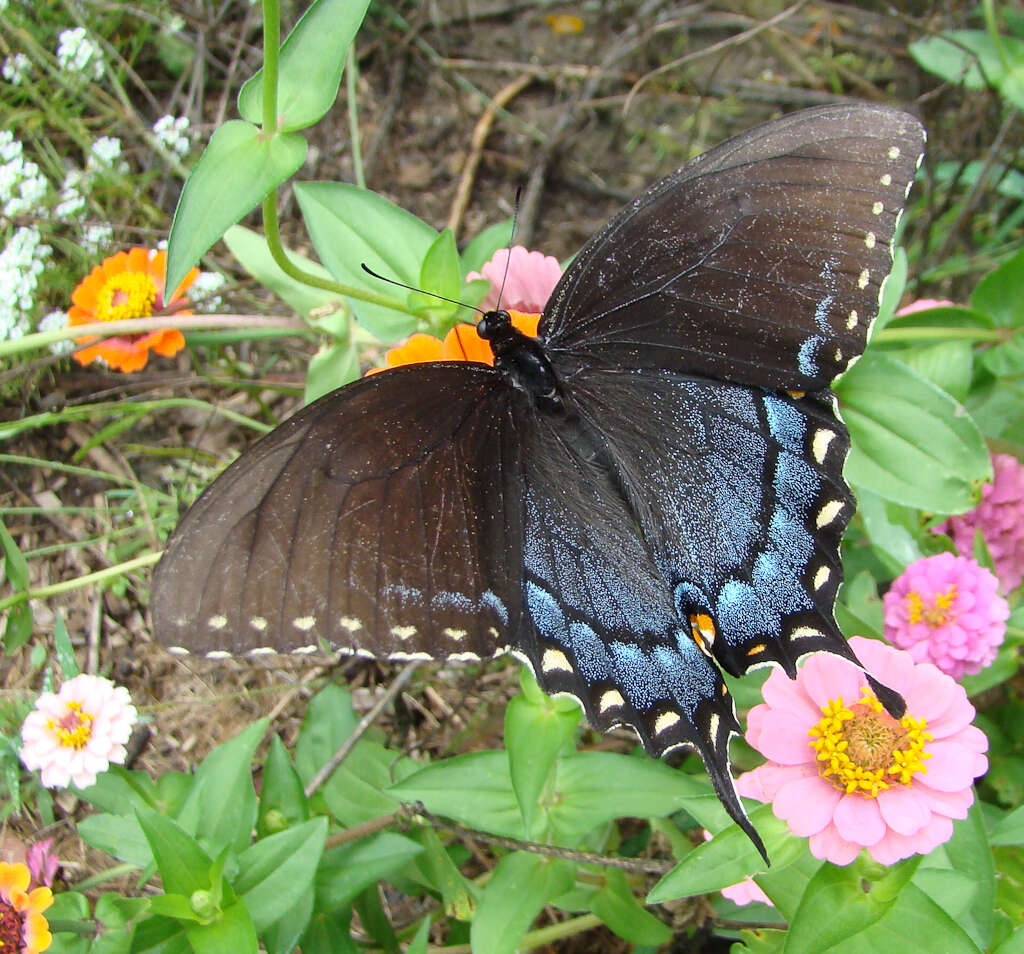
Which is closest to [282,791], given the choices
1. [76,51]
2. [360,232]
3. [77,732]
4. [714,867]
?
[77,732]

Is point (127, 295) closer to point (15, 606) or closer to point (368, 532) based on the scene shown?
point (15, 606)

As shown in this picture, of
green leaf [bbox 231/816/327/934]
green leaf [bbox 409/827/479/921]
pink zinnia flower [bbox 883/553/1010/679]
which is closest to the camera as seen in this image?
green leaf [bbox 231/816/327/934]

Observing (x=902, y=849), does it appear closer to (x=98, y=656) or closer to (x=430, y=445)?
(x=430, y=445)

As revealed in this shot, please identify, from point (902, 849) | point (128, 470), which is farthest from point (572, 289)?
point (128, 470)

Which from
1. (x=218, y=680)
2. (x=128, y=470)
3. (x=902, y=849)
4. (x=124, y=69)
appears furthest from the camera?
(x=124, y=69)

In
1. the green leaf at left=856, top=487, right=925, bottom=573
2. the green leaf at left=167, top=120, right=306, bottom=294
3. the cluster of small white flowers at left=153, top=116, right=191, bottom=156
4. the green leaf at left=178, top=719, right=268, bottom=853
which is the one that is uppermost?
the cluster of small white flowers at left=153, top=116, right=191, bottom=156

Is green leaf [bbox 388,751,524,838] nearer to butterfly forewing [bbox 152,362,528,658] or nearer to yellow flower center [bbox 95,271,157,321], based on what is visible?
butterfly forewing [bbox 152,362,528,658]

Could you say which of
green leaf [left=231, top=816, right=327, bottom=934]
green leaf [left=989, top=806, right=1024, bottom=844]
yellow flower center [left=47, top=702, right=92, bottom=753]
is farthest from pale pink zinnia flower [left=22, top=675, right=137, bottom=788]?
green leaf [left=989, top=806, right=1024, bottom=844]
